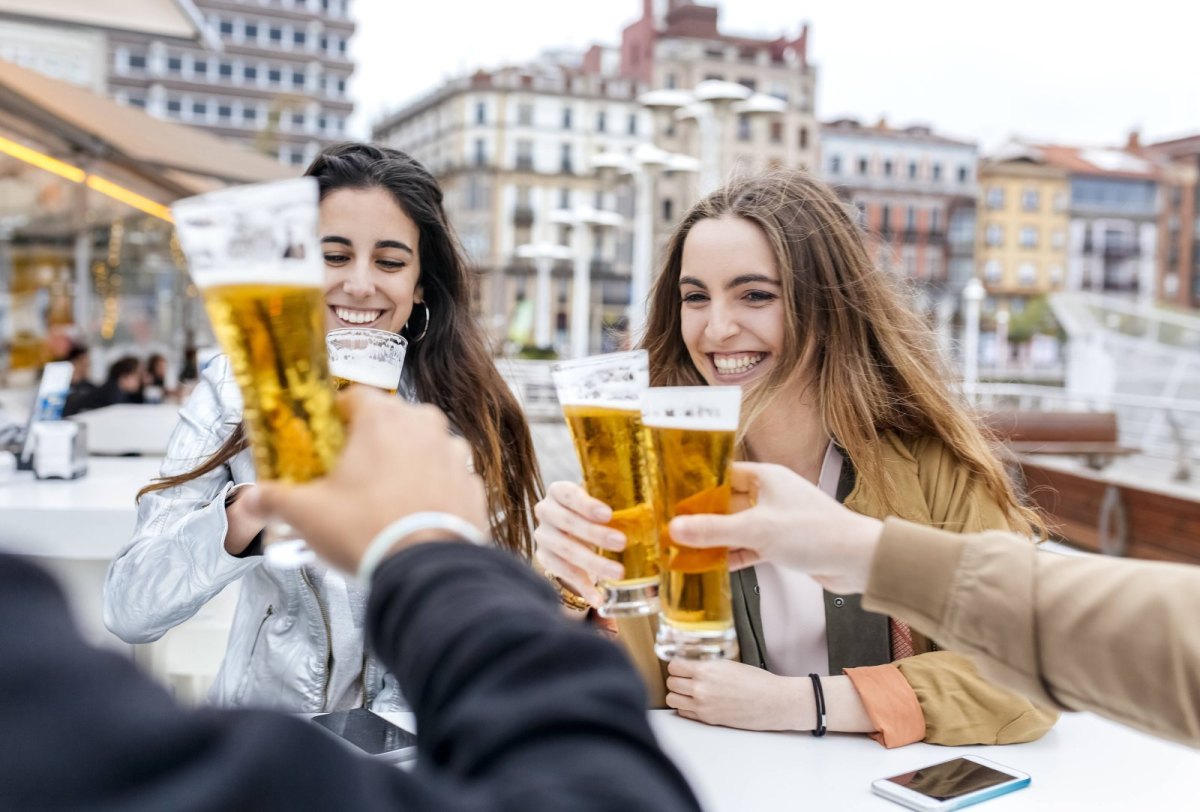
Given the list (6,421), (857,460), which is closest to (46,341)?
(6,421)

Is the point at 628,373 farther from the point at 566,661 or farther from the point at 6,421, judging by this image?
the point at 6,421

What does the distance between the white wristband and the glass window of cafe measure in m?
6.32

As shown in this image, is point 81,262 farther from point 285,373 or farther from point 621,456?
point 285,373

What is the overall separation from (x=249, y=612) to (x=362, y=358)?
36.7 inches

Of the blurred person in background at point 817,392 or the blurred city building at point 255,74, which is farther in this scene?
the blurred city building at point 255,74

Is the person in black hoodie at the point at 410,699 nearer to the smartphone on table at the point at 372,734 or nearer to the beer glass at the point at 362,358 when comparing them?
the beer glass at the point at 362,358

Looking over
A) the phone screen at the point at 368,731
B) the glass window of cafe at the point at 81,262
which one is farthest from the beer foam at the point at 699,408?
the glass window of cafe at the point at 81,262

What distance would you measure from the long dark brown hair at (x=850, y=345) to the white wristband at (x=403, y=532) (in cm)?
135

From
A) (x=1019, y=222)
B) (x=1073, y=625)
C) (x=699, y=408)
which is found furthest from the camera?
(x=1019, y=222)

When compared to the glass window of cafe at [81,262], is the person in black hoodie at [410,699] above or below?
below

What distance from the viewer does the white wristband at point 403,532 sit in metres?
0.67

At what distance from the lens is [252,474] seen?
1.92 m

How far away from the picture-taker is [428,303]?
239cm

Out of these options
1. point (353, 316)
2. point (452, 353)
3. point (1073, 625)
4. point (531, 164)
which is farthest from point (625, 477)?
point (531, 164)
